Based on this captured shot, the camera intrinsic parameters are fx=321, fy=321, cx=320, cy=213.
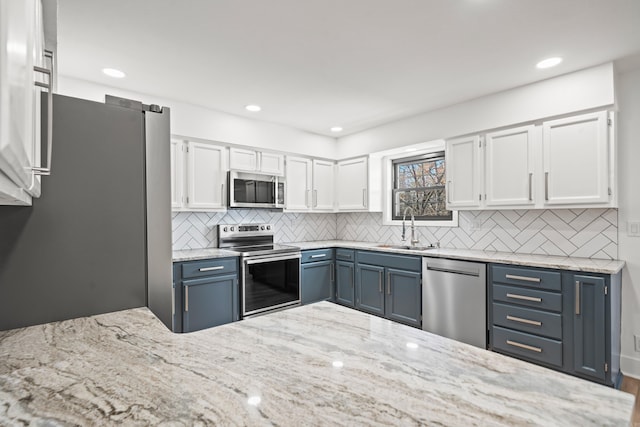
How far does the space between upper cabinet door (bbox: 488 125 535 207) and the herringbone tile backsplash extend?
313mm

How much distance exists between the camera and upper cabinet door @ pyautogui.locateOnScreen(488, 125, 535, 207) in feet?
9.35

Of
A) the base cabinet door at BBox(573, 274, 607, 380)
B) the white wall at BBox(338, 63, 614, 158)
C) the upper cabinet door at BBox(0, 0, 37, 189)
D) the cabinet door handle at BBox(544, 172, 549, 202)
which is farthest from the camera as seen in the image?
the cabinet door handle at BBox(544, 172, 549, 202)

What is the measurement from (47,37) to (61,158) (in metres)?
0.53

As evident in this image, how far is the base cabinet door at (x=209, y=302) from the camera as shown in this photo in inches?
117

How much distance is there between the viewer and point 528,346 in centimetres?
255

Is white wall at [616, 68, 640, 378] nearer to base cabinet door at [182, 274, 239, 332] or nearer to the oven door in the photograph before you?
the oven door

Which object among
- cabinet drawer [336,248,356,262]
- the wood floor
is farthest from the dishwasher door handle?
the wood floor

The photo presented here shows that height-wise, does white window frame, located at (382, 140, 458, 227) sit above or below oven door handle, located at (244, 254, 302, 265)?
above

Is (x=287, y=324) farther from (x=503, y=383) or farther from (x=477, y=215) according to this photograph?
(x=477, y=215)

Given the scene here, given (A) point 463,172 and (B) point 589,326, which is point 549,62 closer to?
(A) point 463,172

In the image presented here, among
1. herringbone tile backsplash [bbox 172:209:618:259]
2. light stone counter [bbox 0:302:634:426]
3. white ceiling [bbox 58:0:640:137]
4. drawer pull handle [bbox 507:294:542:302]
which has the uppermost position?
white ceiling [bbox 58:0:640:137]

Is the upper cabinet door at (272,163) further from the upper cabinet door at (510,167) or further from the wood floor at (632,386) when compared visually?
the wood floor at (632,386)

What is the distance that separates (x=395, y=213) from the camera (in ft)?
14.5

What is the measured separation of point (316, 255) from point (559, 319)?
2.49 m
